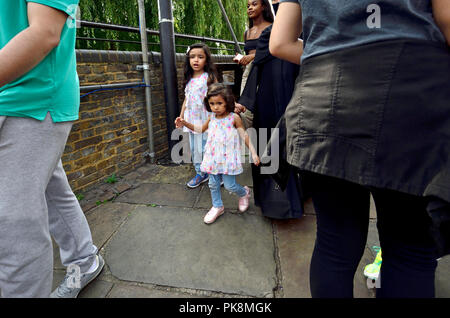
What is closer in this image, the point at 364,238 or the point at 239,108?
the point at 364,238

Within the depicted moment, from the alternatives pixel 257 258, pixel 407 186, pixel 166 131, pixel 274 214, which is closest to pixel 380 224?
pixel 407 186

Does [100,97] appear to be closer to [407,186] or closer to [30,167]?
[30,167]

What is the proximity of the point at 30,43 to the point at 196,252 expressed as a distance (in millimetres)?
1506

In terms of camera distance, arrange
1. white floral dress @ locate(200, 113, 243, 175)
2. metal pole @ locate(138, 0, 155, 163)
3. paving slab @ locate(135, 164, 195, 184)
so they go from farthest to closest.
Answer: metal pole @ locate(138, 0, 155, 163), paving slab @ locate(135, 164, 195, 184), white floral dress @ locate(200, 113, 243, 175)

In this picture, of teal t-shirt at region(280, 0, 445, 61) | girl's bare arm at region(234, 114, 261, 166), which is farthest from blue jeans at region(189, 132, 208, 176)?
teal t-shirt at region(280, 0, 445, 61)

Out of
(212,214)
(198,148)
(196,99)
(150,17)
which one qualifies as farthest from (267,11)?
(150,17)

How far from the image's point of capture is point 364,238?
0.97 meters

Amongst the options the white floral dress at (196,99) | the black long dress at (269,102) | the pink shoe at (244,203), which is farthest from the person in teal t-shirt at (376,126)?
the white floral dress at (196,99)

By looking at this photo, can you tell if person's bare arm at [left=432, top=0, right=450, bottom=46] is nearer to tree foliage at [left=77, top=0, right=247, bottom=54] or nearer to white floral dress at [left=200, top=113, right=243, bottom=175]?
white floral dress at [left=200, top=113, right=243, bottom=175]

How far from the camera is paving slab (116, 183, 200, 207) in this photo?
2629 millimetres

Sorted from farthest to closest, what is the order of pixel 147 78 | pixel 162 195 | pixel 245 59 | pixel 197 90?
pixel 147 78 → pixel 197 90 → pixel 162 195 → pixel 245 59

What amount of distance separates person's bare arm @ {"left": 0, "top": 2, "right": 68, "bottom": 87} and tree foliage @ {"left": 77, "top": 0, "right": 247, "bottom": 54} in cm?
266

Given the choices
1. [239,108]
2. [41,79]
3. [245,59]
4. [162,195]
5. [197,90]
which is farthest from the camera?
[197,90]

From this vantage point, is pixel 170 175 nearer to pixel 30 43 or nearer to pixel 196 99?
pixel 196 99
